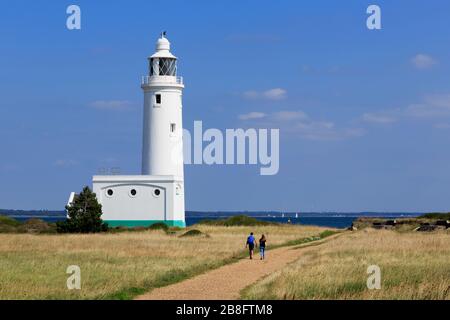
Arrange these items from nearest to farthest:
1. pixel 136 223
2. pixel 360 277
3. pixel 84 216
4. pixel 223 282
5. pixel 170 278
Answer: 1. pixel 360 277
2. pixel 223 282
3. pixel 170 278
4. pixel 84 216
5. pixel 136 223

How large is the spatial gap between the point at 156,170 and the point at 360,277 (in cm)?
3584

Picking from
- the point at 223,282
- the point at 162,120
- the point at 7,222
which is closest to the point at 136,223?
the point at 162,120

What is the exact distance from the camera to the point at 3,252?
108 feet

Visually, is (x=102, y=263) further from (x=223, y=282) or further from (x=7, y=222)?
(x=7, y=222)

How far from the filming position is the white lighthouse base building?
183ft

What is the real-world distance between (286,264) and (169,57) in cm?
3194

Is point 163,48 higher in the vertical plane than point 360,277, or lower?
higher

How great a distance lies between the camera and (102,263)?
2748 cm

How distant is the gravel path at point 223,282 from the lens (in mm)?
19000

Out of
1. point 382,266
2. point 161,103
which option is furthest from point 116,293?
point 161,103

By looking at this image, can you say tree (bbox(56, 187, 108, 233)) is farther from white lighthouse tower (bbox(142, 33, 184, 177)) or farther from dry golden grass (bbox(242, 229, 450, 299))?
dry golden grass (bbox(242, 229, 450, 299))

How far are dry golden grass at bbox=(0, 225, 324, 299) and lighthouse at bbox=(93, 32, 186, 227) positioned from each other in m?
11.3
